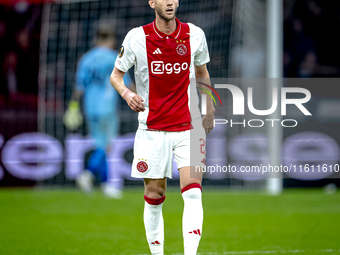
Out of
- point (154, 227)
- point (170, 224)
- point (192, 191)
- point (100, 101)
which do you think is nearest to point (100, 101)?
point (100, 101)

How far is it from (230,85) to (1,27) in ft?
20.4

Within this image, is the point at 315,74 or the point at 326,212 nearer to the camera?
the point at 326,212

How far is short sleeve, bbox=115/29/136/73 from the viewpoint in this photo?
3.43 meters

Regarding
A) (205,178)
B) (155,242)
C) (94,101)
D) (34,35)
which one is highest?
(34,35)

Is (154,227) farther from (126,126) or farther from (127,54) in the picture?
(126,126)

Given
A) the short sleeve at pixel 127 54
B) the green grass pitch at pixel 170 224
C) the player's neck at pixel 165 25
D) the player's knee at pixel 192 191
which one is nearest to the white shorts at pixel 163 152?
the player's knee at pixel 192 191

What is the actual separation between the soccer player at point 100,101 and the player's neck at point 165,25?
448cm

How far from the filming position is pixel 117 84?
3.47 meters

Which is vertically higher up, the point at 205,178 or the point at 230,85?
the point at 230,85

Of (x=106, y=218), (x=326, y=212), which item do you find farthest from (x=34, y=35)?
(x=326, y=212)

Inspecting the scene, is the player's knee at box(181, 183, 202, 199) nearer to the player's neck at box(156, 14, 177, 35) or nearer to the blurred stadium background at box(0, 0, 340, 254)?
the player's neck at box(156, 14, 177, 35)

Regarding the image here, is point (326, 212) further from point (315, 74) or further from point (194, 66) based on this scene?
point (315, 74)

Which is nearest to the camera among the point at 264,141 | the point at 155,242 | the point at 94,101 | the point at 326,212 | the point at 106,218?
the point at 155,242

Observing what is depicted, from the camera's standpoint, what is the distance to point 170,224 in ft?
18.5
